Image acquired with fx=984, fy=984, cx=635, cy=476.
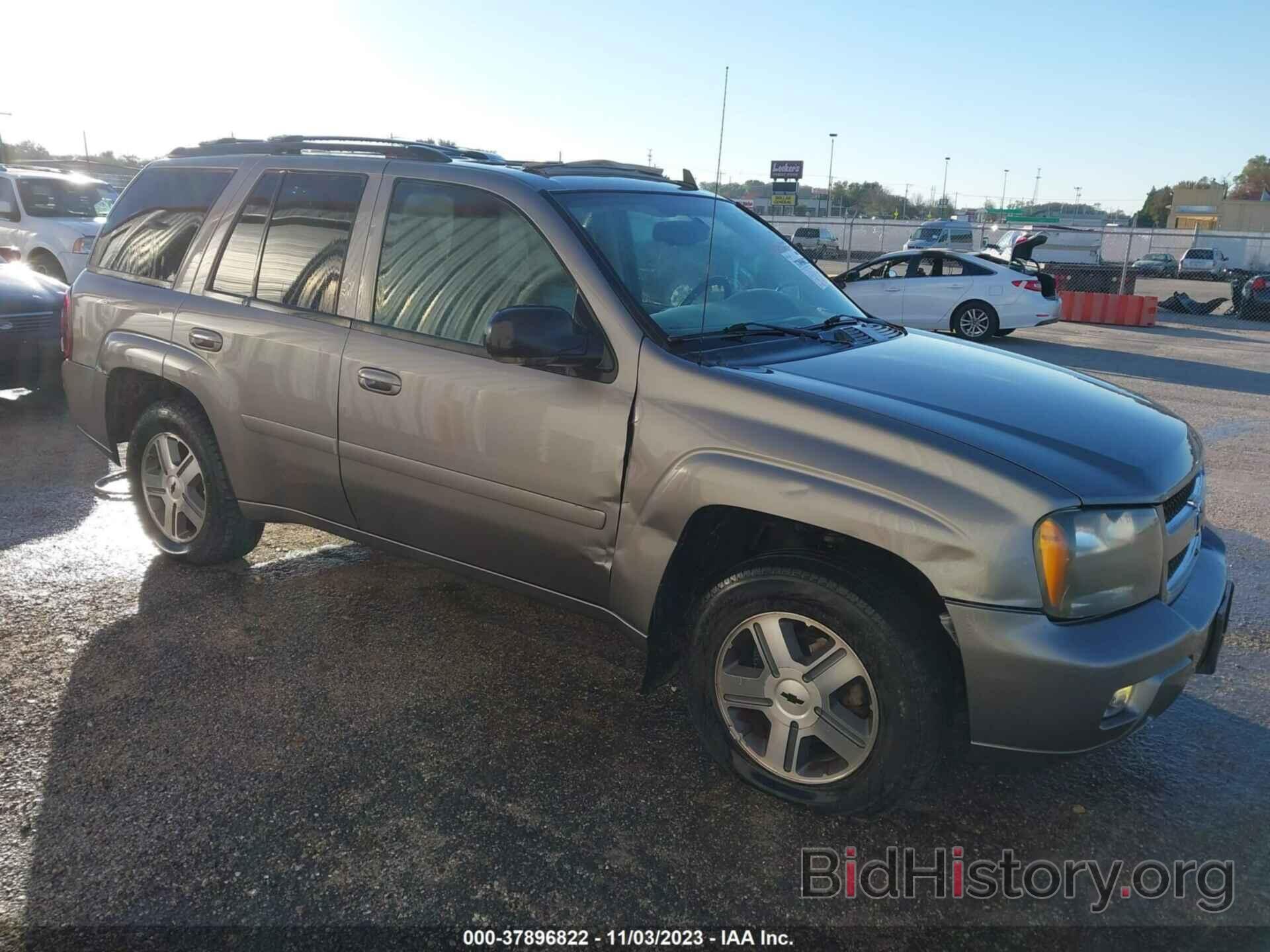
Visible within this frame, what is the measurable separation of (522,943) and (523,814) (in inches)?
20.1

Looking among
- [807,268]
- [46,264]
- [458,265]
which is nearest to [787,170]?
[46,264]

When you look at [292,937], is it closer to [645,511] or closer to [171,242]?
[645,511]

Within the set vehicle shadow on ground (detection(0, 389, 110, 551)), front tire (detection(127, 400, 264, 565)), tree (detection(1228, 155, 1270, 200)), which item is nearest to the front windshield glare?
front tire (detection(127, 400, 264, 565))

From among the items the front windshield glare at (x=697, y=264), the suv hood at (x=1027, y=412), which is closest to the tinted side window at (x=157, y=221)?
the front windshield glare at (x=697, y=264)

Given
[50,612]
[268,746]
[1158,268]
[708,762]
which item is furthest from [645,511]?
[1158,268]

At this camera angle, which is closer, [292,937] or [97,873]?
[292,937]

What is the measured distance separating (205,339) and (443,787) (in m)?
2.29

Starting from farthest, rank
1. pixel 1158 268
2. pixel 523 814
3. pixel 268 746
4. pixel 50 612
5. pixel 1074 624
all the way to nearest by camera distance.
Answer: pixel 1158 268, pixel 50 612, pixel 268 746, pixel 523 814, pixel 1074 624

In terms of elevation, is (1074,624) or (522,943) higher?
(1074,624)

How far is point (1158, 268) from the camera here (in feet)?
127

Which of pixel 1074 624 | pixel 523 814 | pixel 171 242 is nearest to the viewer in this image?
pixel 1074 624

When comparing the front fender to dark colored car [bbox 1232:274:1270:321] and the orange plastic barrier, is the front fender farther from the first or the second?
dark colored car [bbox 1232:274:1270:321]

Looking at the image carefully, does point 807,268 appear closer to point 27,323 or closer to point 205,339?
point 205,339

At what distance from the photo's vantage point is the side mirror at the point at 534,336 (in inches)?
118
